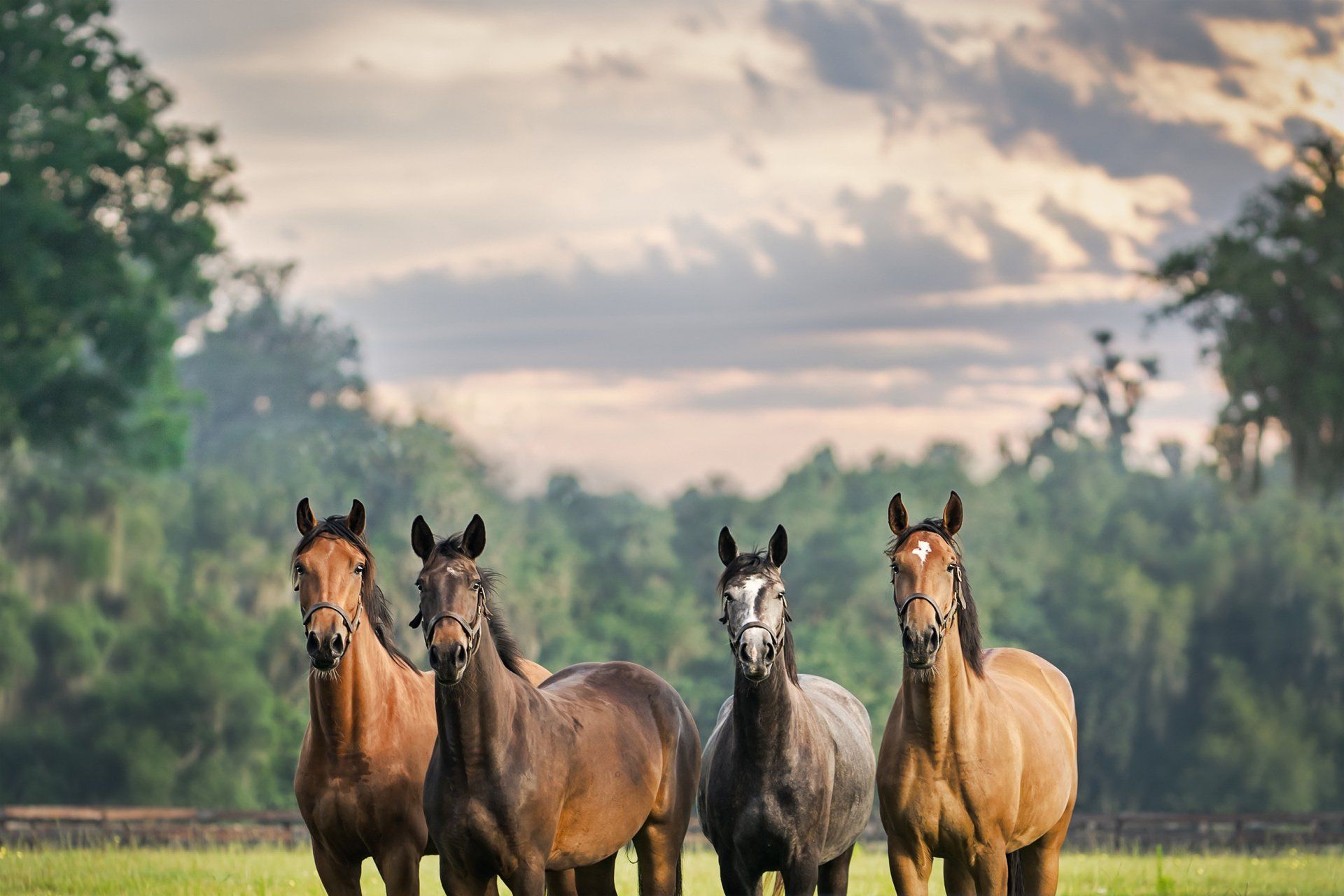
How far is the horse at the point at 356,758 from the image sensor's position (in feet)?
26.2

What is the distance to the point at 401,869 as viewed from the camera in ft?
26.4

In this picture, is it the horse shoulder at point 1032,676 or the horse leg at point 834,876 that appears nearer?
the horse leg at point 834,876

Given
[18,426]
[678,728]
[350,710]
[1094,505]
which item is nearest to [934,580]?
[678,728]

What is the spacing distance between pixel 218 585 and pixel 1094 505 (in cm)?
2836

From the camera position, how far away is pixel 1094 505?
172 feet

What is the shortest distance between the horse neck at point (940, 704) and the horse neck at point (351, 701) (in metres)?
2.75

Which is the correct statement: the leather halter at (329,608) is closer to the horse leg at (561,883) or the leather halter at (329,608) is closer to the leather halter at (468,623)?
the leather halter at (468,623)

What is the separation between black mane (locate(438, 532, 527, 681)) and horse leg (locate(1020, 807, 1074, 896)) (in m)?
3.37

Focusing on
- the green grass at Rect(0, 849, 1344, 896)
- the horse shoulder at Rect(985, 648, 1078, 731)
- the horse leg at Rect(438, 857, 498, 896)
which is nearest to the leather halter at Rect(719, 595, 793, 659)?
the horse leg at Rect(438, 857, 498, 896)

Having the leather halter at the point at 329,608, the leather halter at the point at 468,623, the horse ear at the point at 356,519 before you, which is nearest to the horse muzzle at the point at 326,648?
the leather halter at the point at 329,608

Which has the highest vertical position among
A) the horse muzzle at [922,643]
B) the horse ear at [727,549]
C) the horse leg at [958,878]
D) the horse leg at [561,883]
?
the horse ear at [727,549]

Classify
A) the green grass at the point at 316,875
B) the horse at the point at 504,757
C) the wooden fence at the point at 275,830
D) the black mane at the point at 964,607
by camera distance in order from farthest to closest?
the wooden fence at the point at 275,830
the green grass at the point at 316,875
the black mane at the point at 964,607
the horse at the point at 504,757

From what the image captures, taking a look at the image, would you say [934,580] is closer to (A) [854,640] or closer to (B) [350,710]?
(B) [350,710]

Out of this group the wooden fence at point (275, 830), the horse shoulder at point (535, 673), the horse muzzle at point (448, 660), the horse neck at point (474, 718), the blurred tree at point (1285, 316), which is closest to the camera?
the horse muzzle at point (448, 660)
